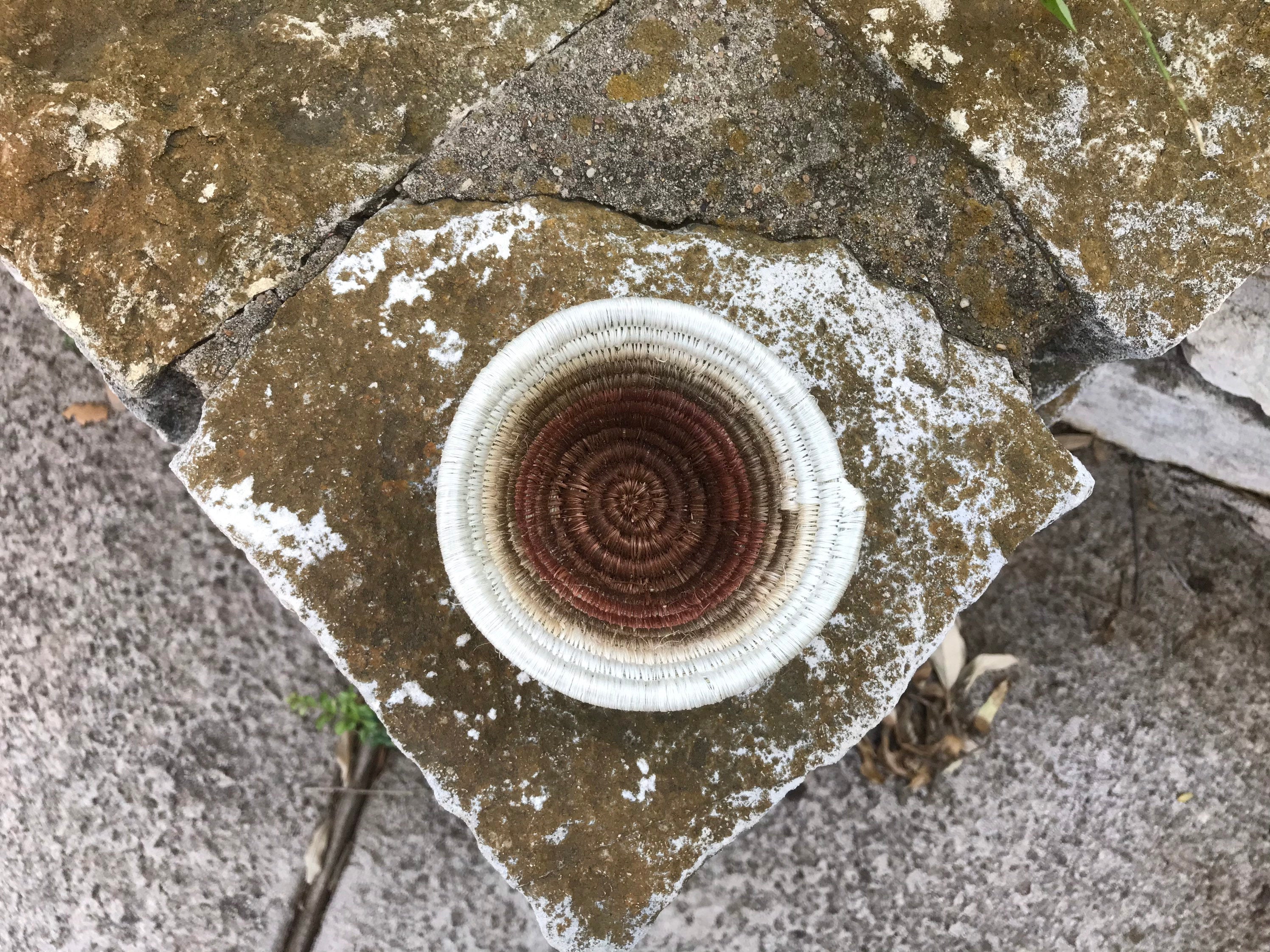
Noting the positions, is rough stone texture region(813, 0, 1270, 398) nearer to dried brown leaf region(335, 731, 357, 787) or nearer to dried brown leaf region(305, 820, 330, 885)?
dried brown leaf region(335, 731, 357, 787)

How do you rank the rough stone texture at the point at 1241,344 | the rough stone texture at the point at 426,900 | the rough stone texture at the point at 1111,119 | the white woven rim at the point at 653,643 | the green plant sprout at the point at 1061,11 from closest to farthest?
1. the white woven rim at the point at 653,643
2. the green plant sprout at the point at 1061,11
3. the rough stone texture at the point at 1111,119
4. the rough stone texture at the point at 1241,344
5. the rough stone texture at the point at 426,900

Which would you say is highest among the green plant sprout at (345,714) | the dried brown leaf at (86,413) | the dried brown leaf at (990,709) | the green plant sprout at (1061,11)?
the green plant sprout at (1061,11)

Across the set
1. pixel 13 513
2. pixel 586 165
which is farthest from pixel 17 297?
pixel 586 165

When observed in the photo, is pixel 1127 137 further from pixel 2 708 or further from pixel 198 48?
pixel 2 708

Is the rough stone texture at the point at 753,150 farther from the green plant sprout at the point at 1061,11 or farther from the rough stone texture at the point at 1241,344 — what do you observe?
the rough stone texture at the point at 1241,344

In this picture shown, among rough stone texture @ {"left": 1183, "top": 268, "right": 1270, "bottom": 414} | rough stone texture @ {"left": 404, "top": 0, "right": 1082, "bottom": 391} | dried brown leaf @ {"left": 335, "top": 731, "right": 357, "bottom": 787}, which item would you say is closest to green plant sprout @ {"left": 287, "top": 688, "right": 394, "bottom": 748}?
dried brown leaf @ {"left": 335, "top": 731, "right": 357, "bottom": 787}

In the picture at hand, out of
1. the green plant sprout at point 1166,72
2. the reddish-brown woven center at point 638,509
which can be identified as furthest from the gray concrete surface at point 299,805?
the green plant sprout at point 1166,72
